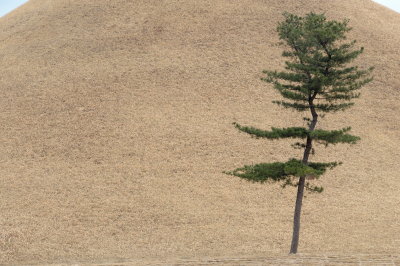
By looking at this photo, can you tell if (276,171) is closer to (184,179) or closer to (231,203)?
(231,203)

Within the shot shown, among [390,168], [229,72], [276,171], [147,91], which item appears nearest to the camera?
[276,171]

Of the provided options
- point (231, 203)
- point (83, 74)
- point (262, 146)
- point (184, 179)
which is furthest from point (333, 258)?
point (83, 74)

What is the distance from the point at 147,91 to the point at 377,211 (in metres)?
20.9

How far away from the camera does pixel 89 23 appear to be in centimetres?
5378

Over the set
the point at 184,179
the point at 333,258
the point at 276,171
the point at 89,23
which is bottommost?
the point at 89,23

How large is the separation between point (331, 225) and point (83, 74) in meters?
26.9

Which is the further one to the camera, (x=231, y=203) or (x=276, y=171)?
(x=231, y=203)

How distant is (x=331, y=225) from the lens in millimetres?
26828

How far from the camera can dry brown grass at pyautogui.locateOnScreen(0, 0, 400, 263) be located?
25656 millimetres

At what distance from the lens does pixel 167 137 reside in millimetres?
36156

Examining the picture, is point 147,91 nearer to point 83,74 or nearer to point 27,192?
point 83,74

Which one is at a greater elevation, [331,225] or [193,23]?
[331,225]

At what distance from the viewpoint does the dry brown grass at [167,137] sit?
25.7 meters

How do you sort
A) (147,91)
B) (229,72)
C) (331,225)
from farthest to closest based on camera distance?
(229,72), (147,91), (331,225)
